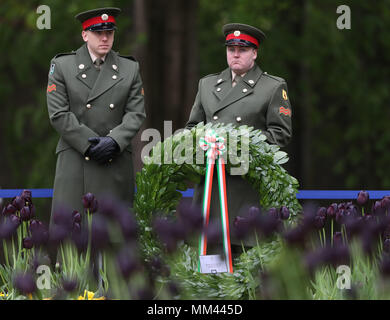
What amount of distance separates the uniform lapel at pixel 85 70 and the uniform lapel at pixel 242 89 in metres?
0.85

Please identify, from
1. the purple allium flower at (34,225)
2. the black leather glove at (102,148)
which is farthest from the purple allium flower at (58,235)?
the black leather glove at (102,148)

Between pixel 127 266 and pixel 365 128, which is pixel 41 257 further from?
pixel 365 128

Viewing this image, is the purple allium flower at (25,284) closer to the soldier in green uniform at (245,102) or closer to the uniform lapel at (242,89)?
the soldier in green uniform at (245,102)

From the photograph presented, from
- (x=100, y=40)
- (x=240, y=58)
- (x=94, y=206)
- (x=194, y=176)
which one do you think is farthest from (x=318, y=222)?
(x=100, y=40)

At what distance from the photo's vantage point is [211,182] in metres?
4.74

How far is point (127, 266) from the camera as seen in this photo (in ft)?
10.5

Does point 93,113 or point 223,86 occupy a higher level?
point 223,86

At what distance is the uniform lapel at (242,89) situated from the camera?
200 inches

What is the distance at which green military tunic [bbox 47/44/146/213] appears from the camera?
5.12 metres

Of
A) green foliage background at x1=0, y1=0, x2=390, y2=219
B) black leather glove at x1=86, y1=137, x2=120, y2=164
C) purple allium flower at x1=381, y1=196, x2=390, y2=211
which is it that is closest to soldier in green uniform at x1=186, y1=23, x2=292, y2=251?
black leather glove at x1=86, y1=137, x2=120, y2=164

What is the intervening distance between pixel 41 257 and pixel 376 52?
9.47m

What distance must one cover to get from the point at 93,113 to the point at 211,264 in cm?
137

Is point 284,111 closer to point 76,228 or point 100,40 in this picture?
point 100,40

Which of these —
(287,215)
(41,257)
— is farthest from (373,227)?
(41,257)
